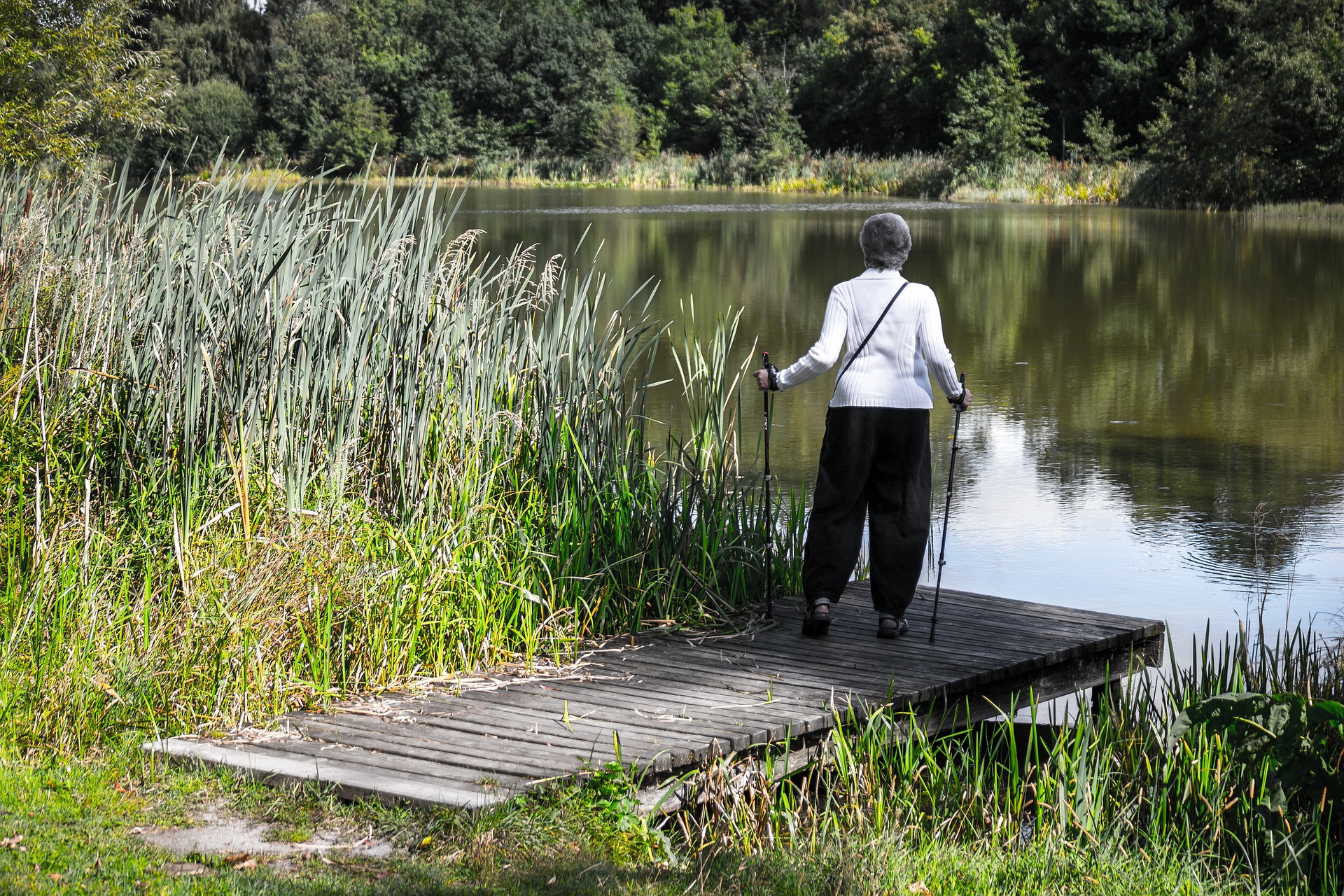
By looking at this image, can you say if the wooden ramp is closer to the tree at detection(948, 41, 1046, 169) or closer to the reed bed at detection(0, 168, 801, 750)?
the reed bed at detection(0, 168, 801, 750)

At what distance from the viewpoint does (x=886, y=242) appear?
194 inches

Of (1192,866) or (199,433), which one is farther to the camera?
(199,433)

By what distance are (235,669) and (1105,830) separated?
2.51m

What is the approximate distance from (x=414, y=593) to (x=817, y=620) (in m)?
1.41

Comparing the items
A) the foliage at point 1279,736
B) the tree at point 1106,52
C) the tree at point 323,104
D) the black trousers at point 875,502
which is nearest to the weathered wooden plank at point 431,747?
the black trousers at point 875,502

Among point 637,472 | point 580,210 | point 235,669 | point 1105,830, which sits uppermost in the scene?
point 580,210

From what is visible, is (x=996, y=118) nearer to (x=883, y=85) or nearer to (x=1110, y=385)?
(x=883, y=85)

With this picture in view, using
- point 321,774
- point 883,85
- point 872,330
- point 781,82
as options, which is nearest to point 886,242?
point 872,330

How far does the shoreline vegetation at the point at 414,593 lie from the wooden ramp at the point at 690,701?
0.11 metres

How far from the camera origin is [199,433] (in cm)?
496

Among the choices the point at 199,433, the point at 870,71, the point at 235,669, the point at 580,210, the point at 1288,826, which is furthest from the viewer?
the point at 870,71

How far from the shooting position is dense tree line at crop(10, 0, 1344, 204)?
112ft

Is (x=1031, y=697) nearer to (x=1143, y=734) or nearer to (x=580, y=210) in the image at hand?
(x=1143, y=734)

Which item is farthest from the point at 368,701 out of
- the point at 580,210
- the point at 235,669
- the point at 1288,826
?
the point at 580,210
